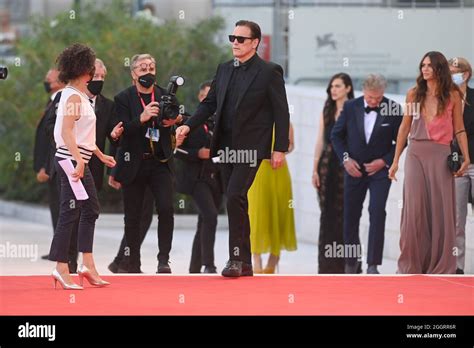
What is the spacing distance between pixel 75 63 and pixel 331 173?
4966mm

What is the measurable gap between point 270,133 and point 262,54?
11915 millimetres

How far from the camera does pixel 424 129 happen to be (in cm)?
1380

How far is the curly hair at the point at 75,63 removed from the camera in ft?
37.2

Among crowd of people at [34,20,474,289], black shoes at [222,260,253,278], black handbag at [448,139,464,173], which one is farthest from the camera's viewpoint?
black handbag at [448,139,464,173]

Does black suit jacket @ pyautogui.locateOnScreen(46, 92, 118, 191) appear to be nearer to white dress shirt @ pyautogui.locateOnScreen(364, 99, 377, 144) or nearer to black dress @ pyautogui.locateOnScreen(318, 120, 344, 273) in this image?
white dress shirt @ pyautogui.locateOnScreen(364, 99, 377, 144)

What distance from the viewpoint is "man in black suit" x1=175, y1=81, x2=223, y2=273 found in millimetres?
14883

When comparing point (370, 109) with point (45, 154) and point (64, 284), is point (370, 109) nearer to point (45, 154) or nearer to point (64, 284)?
point (45, 154)

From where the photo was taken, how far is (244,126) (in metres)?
12.3

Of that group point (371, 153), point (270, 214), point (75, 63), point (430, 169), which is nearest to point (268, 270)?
point (270, 214)

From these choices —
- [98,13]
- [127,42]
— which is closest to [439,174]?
[127,42]

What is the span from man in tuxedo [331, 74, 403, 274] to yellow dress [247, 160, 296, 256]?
0.77 m

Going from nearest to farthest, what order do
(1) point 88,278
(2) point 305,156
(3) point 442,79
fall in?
(1) point 88,278
(3) point 442,79
(2) point 305,156

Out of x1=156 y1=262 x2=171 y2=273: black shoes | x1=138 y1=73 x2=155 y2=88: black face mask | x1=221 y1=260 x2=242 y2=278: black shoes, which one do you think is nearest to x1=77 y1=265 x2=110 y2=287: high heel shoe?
x1=221 y1=260 x2=242 y2=278: black shoes
